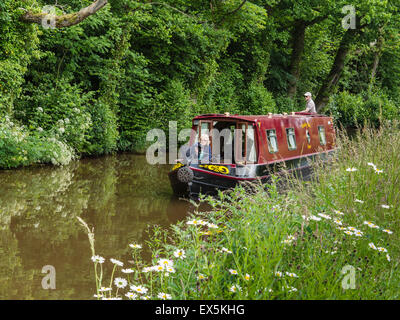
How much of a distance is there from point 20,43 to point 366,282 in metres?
11.4

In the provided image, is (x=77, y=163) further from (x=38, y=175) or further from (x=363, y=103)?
(x=363, y=103)

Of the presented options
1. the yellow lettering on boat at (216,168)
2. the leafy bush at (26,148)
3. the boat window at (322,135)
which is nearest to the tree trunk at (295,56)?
the boat window at (322,135)

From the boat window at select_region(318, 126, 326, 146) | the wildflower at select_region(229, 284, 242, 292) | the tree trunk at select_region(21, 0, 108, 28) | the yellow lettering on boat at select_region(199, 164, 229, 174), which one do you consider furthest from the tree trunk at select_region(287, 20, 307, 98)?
the wildflower at select_region(229, 284, 242, 292)

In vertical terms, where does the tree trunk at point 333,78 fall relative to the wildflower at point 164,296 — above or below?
above

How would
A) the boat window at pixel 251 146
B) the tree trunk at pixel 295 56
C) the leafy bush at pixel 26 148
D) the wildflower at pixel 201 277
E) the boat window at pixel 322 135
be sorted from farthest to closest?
the tree trunk at pixel 295 56
the boat window at pixel 322 135
the leafy bush at pixel 26 148
the boat window at pixel 251 146
the wildflower at pixel 201 277

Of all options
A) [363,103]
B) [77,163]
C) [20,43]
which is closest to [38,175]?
[77,163]

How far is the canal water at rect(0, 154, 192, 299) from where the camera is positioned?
5.42 m

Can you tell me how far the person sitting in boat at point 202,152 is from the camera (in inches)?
418

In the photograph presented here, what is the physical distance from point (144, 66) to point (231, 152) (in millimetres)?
8998

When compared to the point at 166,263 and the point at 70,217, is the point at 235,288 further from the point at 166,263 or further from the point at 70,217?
the point at 70,217

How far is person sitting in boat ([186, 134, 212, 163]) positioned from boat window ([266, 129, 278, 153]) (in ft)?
4.80

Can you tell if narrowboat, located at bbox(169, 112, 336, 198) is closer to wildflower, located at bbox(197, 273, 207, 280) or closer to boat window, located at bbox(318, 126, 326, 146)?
boat window, located at bbox(318, 126, 326, 146)

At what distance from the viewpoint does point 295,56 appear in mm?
29031

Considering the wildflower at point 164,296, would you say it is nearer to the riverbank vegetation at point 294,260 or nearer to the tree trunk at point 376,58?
the riverbank vegetation at point 294,260
